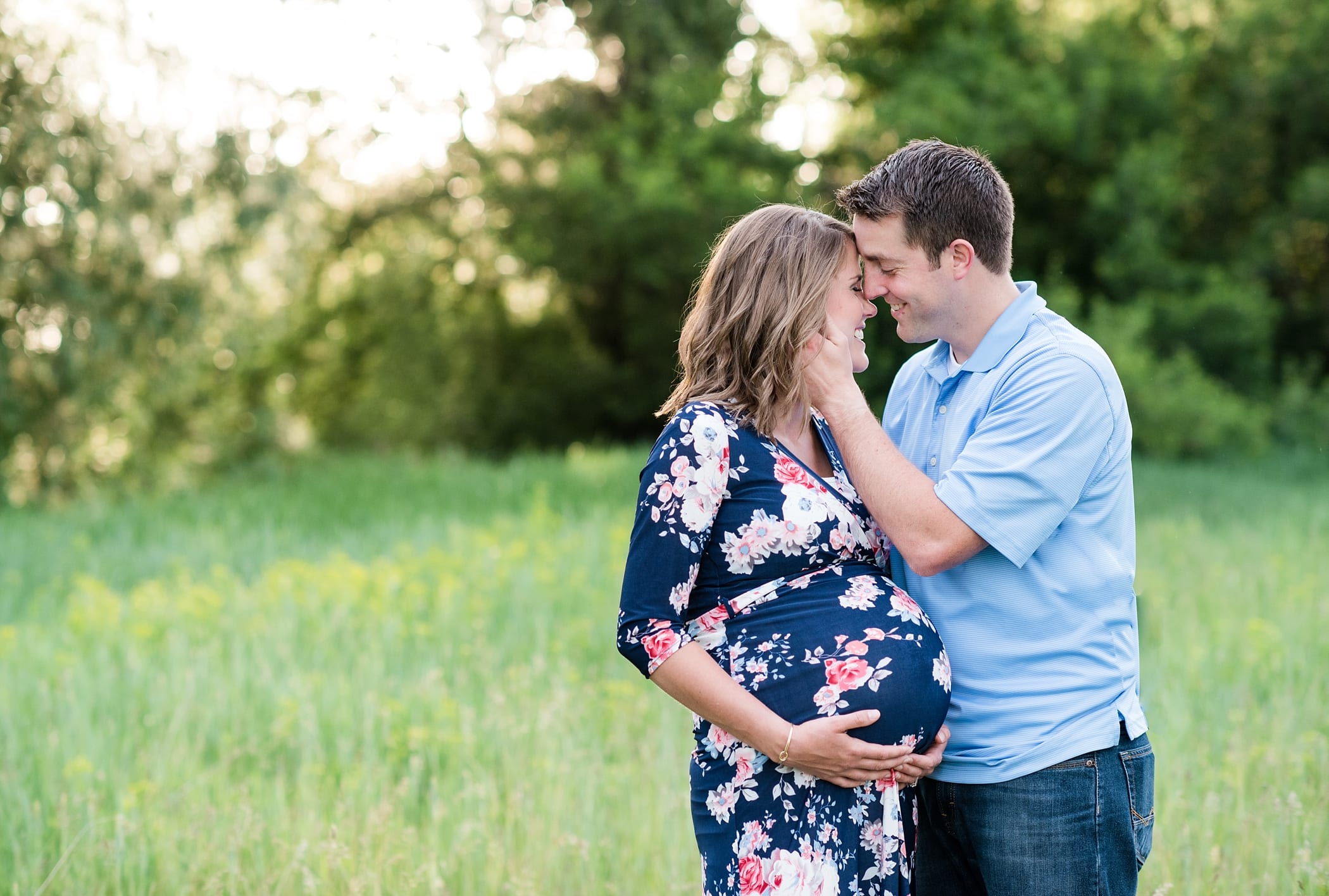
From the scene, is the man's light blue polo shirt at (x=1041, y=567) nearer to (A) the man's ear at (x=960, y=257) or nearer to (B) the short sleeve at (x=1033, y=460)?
(B) the short sleeve at (x=1033, y=460)

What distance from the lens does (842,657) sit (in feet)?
7.43

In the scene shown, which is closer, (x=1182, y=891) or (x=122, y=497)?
(x=1182, y=891)

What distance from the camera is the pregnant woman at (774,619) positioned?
2.21 metres

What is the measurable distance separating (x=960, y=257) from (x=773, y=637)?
92cm

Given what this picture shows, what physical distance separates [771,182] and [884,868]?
46.9 feet

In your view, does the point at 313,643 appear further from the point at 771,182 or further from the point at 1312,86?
the point at 1312,86

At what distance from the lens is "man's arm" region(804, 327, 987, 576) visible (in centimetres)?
223

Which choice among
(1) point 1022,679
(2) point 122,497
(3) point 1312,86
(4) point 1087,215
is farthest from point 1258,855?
(3) point 1312,86

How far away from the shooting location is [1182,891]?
3.36 m

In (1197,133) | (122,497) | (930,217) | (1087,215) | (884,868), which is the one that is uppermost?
(1197,133)

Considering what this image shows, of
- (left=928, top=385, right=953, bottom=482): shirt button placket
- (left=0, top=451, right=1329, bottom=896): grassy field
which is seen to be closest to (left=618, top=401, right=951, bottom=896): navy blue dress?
(left=928, top=385, right=953, bottom=482): shirt button placket

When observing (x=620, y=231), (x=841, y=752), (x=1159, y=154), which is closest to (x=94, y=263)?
(x=620, y=231)

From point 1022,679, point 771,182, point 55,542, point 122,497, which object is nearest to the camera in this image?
point 1022,679

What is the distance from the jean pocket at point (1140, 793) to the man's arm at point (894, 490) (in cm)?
54
